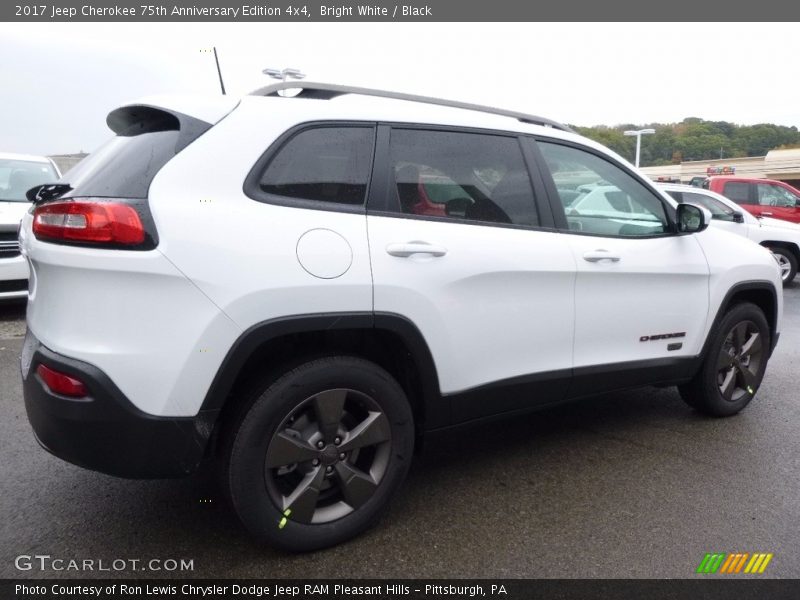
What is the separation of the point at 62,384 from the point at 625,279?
8.50 ft

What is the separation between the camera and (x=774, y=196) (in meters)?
11.5

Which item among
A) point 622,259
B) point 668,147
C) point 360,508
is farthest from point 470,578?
point 668,147

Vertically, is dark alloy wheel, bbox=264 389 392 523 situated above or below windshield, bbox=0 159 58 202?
below

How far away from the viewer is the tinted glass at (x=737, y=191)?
11.3 meters

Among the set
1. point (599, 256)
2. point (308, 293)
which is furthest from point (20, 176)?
point (599, 256)

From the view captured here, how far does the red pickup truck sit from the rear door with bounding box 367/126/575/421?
10.2 m

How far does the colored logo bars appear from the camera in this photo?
2320 mm

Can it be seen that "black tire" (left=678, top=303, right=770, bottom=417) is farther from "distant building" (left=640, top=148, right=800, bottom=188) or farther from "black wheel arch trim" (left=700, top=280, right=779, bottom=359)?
"distant building" (left=640, top=148, right=800, bottom=188)

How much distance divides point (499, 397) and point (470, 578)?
813mm

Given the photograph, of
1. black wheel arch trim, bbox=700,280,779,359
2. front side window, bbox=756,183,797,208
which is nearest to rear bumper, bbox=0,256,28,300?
black wheel arch trim, bbox=700,280,779,359

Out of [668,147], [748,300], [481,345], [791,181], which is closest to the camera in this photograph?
[481,345]

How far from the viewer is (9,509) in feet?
8.63

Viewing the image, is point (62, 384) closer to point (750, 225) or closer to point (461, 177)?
point (461, 177)

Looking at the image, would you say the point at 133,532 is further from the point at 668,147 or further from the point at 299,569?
the point at 668,147
